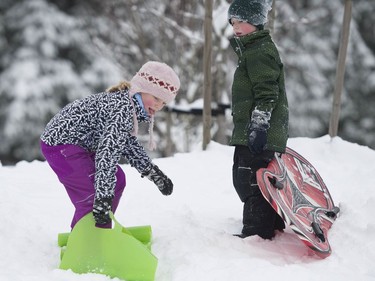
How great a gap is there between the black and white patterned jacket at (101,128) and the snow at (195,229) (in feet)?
1.62

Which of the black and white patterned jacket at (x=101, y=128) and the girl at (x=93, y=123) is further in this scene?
the girl at (x=93, y=123)

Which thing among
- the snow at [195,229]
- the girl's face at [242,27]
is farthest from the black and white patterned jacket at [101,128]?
the girl's face at [242,27]

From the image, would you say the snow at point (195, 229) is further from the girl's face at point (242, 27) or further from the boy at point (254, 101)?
the girl's face at point (242, 27)

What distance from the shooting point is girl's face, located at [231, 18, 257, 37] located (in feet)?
9.82

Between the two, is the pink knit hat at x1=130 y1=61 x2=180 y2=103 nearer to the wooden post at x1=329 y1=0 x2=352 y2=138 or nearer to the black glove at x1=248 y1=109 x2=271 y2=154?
the black glove at x1=248 y1=109 x2=271 y2=154

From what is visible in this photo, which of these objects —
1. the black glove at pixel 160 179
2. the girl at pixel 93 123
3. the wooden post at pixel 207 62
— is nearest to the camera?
the girl at pixel 93 123

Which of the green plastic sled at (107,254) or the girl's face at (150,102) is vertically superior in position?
the girl's face at (150,102)

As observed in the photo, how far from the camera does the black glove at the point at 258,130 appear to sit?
277 cm

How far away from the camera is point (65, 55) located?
517 inches

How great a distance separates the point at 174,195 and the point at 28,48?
9.55m

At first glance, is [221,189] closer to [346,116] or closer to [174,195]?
[174,195]

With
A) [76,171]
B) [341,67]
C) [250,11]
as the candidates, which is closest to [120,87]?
[76,171]

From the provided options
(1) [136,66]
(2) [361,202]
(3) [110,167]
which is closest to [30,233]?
(3) [110,167]

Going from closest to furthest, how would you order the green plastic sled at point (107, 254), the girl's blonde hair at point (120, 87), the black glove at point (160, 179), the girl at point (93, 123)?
the green plastic sled at point (107, 254), the girl at point (93, 123), the girl's blonde hair at point (120, 87), the black glove at point (160, 179)
